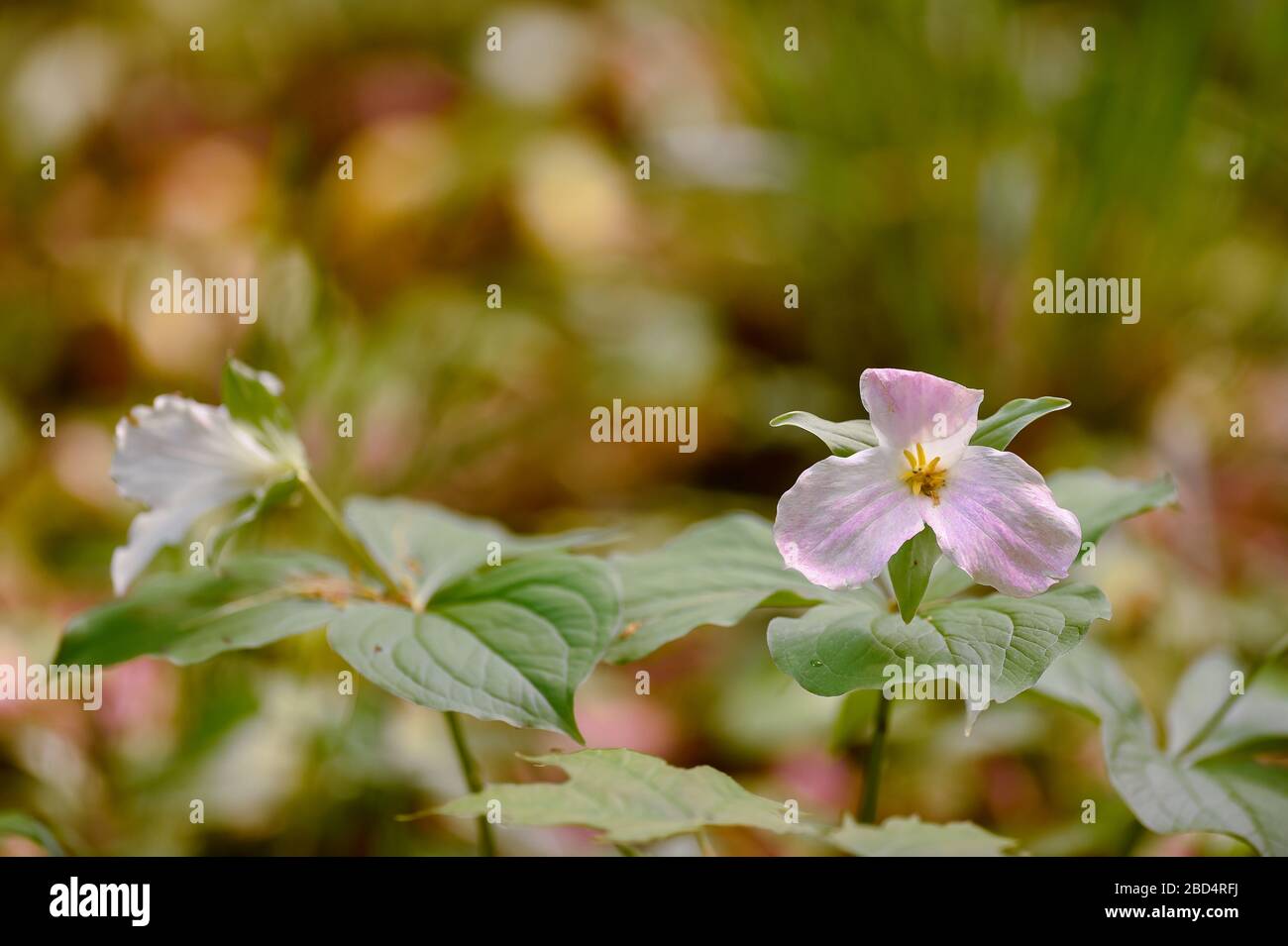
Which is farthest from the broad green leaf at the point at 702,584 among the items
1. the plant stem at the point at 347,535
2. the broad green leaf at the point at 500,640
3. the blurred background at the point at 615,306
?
the blurred background at the point at 615,306

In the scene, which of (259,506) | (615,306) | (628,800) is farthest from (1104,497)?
(615,306)

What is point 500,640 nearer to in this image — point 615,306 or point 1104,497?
point 1104,497

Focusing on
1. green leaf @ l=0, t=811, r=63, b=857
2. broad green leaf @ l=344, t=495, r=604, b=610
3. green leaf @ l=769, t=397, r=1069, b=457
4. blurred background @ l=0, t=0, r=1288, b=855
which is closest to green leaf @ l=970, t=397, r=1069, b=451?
green leaf @ l=769, t=397, r=1069, b=457

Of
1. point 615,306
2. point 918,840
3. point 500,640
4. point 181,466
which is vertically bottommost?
point 918,840

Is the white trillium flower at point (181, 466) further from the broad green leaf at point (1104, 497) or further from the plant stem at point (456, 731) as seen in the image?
the broad green leaf at point (1104, 497)

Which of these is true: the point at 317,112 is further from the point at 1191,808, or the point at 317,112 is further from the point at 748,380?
the point at 1191,808
